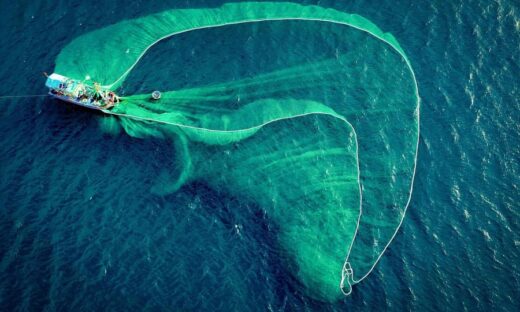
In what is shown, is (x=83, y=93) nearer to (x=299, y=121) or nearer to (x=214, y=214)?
(x=214, y=214)

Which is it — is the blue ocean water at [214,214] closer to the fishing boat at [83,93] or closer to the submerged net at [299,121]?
the submerged net at [299,121]

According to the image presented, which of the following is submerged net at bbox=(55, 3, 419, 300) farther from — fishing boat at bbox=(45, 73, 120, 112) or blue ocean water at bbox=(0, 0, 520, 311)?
blue ocean water at bbox=(0, 0, 520, 311)

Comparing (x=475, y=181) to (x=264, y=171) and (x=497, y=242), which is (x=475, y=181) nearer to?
(x=497, y=242)

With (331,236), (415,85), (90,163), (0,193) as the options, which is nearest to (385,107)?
(415,85)

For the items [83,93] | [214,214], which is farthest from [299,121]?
[83,93]

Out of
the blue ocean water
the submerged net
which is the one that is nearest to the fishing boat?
the submerged net
